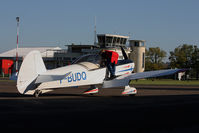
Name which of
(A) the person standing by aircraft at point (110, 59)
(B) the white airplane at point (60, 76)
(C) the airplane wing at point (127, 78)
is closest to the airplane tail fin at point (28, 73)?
(B) the white airplane at point (60, 76)

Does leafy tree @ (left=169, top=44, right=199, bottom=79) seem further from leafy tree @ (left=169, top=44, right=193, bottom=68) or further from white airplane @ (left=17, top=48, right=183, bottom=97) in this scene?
white airplane @ (left=17, top=48, right=183, bottom=97)

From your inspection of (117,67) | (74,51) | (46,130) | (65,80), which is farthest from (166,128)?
(74,51)

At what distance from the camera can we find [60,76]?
11297mm

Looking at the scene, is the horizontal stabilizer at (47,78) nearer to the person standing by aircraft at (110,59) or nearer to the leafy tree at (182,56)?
the person standing by aircraft at (110,59)

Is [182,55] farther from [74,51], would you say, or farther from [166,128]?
[166,128]

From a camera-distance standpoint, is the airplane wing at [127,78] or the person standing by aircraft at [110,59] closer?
the airplane wing at [127,78]

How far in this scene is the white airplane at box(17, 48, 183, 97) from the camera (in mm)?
11219

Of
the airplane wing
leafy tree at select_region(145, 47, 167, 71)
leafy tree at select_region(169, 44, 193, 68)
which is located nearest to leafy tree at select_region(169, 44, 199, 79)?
leafy tree at select_region(169, 44, 193, 68)

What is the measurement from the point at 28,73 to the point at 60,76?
3.88 ft

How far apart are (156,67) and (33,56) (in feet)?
298

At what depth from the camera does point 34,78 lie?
11352 mm

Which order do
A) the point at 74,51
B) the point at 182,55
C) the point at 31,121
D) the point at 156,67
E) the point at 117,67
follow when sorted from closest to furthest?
the point at 31,121 < the point at 117,67 < the point at 74,51 < the point at 182,55 < the point at 156,67

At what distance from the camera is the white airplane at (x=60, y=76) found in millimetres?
11219

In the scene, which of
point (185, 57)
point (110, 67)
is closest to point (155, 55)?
point (185, 57)
